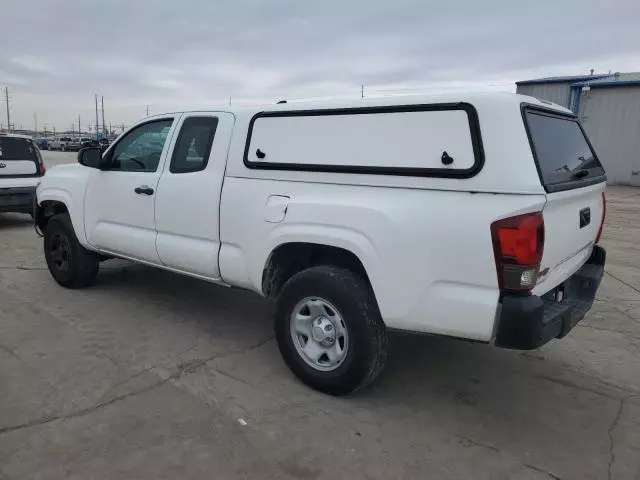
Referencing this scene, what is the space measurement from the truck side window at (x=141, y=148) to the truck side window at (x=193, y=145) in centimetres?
24

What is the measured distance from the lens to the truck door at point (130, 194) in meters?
4.57

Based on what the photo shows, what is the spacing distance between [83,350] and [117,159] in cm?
191

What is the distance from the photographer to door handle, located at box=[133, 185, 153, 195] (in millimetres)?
4508

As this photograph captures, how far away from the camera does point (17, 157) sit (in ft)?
31.7

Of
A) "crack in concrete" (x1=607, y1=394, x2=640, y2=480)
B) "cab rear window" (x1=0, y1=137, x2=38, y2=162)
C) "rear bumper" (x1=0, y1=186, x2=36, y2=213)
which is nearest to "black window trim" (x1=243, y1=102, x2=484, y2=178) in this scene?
"crack in concrete" (x1=607, y1=394, x2=640, y2=480)

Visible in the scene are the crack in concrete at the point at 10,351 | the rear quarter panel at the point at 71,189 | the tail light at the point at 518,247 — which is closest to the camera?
the tail light at the point at 518,247

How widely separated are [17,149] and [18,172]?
0.48 meters

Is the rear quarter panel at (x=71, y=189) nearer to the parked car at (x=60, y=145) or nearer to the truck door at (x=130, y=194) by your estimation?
the truck door at (x=130, y=194)

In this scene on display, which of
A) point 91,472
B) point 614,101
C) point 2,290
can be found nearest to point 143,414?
point 91,472

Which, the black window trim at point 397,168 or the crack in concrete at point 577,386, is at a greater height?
the black window trim at point 397,168

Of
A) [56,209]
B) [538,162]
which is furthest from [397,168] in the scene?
[56,209]

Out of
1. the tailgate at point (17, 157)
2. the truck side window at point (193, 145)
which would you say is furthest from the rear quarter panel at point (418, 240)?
the tailgate at point (17, 157)

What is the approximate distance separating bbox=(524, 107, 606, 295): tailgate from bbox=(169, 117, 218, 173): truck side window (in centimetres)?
238

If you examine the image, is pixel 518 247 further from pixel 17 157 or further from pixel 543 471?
pixel 17 157
